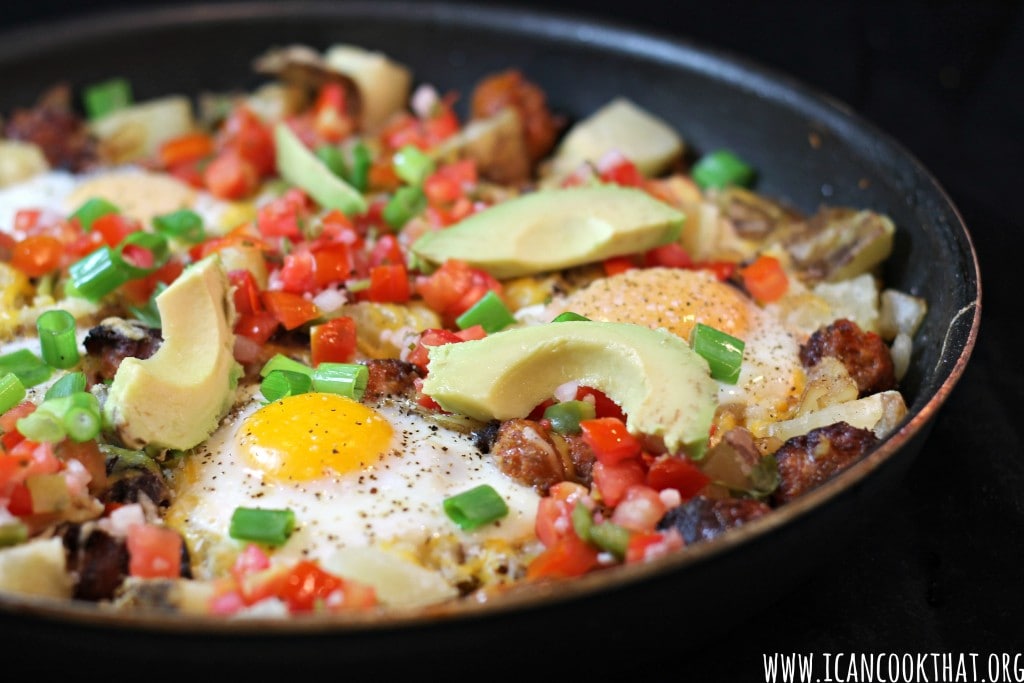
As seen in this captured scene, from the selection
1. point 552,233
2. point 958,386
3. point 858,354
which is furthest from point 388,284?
point 958,386

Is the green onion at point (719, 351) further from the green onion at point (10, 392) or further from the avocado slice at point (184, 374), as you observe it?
the green onion at point (10, 392)

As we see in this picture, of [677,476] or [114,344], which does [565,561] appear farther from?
[114,344]

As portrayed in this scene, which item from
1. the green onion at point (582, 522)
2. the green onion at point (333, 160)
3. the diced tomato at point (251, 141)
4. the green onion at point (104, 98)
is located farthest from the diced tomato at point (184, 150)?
the green onion at point (582, 522)

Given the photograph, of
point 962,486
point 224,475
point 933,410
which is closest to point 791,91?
point 962,486

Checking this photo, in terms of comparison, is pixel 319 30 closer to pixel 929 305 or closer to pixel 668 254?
pixel 668 254

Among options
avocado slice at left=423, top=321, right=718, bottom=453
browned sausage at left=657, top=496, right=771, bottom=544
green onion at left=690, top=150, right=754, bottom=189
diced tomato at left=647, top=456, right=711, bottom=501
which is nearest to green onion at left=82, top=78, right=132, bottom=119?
green onion at left=690, top=150, right=754, bottom=189

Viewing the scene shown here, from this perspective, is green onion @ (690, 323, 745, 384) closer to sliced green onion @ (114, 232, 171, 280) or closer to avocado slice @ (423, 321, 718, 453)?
avocado slice @ (423, 321, 718, 453)
